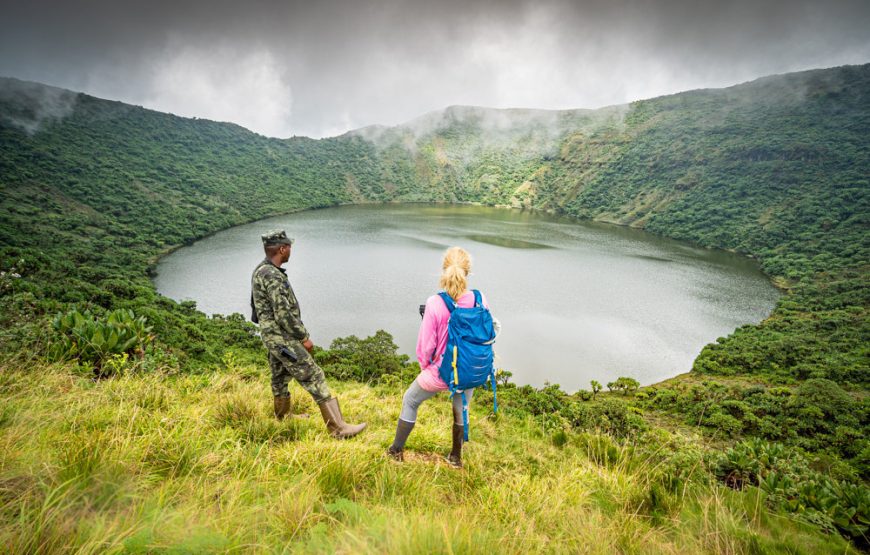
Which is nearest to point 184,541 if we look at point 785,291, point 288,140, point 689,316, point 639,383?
point 639,383

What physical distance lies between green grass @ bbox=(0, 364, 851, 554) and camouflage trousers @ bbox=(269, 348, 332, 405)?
11.8 inches

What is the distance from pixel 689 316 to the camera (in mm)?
25750

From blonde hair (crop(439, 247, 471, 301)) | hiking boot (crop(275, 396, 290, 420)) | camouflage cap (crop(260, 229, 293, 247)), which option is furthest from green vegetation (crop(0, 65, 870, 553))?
camouflage cap (crop(260, 229, 293, 247))

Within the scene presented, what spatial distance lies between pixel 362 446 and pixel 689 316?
2924 cm

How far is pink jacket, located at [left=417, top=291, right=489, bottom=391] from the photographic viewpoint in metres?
2.94

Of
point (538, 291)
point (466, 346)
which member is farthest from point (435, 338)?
point (538, 291)

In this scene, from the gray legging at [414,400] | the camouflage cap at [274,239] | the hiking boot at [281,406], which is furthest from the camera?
the hiking boot at [281,406]

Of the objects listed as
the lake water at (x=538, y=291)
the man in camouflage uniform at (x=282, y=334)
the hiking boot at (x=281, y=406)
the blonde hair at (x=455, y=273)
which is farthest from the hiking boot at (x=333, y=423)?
the lake water at (x=538, y=291)

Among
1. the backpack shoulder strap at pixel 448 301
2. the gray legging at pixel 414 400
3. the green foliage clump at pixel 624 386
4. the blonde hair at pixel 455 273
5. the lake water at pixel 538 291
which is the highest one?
the blonde hair at pixel 455 273

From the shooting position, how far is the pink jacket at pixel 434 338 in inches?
116

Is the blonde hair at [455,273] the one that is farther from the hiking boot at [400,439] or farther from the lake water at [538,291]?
the lake water at [538,291]

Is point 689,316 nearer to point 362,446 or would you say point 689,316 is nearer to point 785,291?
point 785,291

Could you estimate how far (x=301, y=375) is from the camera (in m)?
3.47

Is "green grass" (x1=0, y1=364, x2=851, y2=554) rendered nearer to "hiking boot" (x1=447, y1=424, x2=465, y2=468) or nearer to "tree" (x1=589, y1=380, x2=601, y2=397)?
"hiking boot" (x1=447, y1=424, x2=465, y2=468)
